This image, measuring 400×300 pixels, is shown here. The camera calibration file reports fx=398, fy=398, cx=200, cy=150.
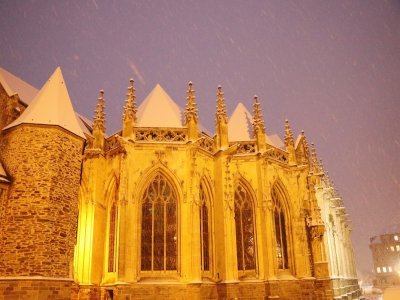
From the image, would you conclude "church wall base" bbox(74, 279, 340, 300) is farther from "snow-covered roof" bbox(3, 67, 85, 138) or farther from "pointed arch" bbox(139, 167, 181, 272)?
"snow-covered roof" bbox(3, 67, 85, 138)

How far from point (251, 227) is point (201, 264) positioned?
11.5 ft

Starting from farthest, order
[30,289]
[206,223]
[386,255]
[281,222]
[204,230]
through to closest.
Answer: [386,255], [281,222], [206,223], [204,230], [30,289]

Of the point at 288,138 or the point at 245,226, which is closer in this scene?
the point at 245,226

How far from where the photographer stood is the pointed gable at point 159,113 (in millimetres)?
20141

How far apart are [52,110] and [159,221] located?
262 inches

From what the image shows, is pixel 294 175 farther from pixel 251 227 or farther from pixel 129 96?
pixel 129 96

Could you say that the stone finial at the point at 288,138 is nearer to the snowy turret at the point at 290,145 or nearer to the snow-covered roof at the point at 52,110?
the snowy turret at the point at 290,145

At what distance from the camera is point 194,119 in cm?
1941

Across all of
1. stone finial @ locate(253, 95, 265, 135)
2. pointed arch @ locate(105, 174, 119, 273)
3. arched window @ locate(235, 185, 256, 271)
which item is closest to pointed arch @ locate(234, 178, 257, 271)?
arched window @ locate(235, 185, 256, 271)

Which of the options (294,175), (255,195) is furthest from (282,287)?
(294,175)

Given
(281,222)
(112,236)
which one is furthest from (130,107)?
(281,222)

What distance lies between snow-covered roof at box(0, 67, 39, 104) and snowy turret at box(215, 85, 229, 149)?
9210 millimetres

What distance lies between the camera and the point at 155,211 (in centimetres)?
1806

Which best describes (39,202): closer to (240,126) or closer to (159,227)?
(159,227)
